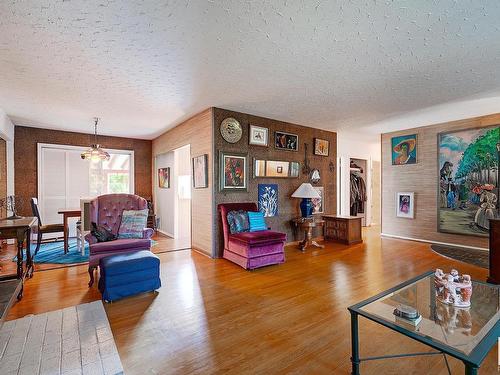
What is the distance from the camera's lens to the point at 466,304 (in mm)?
1791

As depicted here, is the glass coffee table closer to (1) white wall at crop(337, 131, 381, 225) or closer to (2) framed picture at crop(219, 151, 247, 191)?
(2) framed picture at crop(219, 151, 247, 191)

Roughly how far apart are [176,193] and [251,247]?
310cm

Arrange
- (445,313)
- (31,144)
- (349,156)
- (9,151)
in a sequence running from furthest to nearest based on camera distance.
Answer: (349,156)
(31,144)
(9,151)
(445,313)

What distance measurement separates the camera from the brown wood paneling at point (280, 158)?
444cm

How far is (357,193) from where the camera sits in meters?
7.67

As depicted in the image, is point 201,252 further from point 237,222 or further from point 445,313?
point 445,313

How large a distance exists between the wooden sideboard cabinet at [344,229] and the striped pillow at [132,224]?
4.04 meters

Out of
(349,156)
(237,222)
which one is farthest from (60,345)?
(349,156)

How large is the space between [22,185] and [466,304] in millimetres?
7893

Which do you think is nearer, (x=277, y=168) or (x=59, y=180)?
(x=277, y=168)

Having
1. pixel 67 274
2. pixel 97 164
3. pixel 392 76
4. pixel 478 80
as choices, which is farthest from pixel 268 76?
pixel 97 164

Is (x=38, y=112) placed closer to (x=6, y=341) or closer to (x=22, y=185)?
(x=22, y=185)

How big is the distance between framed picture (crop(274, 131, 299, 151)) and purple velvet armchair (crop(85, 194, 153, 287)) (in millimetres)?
2835

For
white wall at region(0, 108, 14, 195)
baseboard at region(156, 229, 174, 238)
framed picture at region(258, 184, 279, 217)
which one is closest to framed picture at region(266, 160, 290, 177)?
framed picture at region(258, 184, 279, 217)
